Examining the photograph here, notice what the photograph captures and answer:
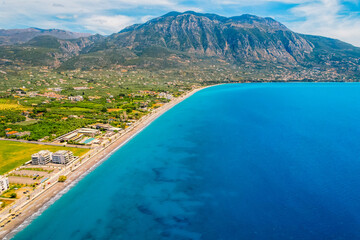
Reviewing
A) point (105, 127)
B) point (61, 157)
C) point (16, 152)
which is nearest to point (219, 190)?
point (61, 157)

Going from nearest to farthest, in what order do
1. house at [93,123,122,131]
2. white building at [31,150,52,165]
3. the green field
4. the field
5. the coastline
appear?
the coastline → white building at [31,150,52,165] → the green field → house at [93,123,122,131] → the field

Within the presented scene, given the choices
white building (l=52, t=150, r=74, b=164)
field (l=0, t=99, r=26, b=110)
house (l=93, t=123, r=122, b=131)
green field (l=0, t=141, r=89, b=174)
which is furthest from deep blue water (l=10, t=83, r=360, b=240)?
field (l=0, t=99, r=26, b=110)

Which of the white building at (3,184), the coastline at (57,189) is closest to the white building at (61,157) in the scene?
the coastline at (57,189)

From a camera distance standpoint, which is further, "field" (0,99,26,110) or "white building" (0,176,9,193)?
"field" (0,99,26,110)

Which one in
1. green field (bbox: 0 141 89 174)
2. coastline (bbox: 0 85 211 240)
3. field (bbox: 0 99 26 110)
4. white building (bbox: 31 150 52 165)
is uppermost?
field (bbox: 0 99 26 110)

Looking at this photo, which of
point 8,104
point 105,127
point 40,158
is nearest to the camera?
point 40,158

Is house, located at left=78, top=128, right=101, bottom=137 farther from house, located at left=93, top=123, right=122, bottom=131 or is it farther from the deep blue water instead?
the deep blue water

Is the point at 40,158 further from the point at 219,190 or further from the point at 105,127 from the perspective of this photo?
the point at 219,190

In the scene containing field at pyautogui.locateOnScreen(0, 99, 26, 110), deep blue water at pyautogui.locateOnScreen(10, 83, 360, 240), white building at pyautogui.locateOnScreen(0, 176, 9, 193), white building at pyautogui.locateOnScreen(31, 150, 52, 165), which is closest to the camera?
deep blue water at pyautogui.locateOnScreen(10, 83, 360, 240)
